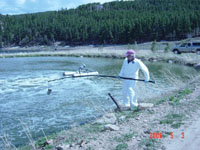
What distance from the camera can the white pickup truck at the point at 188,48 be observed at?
31312 mm

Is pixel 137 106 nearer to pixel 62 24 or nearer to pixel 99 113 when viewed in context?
pixel 99 113

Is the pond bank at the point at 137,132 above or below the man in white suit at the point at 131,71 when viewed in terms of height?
below

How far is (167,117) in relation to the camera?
6.84 metres

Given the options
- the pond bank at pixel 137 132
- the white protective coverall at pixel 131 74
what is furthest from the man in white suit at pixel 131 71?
the pond bank at pixel 137 132

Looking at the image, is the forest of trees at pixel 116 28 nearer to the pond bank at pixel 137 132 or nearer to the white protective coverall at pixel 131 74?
the white protective coverall at pixel 131 74

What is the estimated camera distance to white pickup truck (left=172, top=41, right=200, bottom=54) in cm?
3131

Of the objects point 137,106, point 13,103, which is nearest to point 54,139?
point 137,106

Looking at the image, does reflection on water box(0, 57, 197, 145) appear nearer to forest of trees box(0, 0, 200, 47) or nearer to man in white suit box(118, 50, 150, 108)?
man in white suit box(118, 50, 150, 108)

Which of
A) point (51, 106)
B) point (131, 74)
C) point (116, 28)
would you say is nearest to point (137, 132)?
point (131, 74)

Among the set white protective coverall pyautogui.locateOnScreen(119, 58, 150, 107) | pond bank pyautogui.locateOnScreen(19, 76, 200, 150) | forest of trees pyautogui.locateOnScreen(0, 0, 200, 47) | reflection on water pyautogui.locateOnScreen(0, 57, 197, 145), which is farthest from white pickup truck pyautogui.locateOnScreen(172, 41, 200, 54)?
forest of trees pyautogui.locateOnScreen(0, 0, 200, 47)

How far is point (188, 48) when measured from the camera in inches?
1262

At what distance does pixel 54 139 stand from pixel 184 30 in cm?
8110

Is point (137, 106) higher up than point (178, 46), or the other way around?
point (178, 46)

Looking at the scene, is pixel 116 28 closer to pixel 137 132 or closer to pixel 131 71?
pixel 131 71
